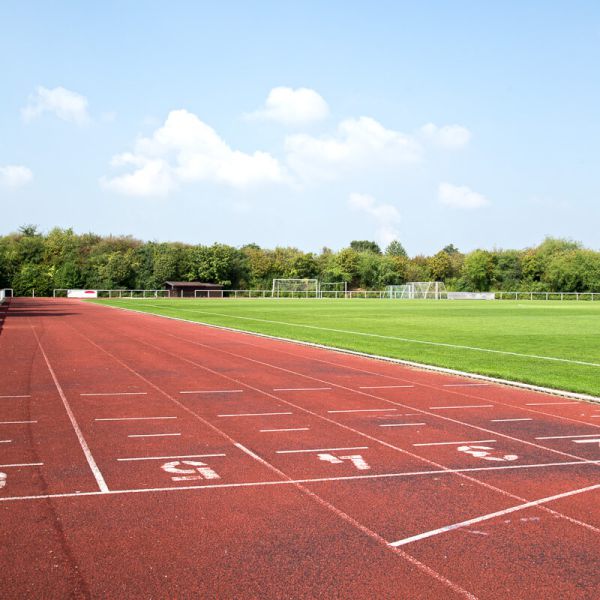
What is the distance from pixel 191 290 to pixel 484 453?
104 metres

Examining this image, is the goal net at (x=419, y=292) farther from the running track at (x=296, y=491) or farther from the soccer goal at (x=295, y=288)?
the running track at (x=296, y=491)

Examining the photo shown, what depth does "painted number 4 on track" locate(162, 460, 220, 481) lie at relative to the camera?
845cm

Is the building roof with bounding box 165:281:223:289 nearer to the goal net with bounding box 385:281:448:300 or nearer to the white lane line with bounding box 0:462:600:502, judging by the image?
the goal net with bounding box 385:281:448:300

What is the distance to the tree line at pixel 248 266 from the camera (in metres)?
112

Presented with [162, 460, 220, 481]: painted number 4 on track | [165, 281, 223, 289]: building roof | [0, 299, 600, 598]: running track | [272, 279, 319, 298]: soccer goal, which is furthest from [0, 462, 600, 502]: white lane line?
[165, 281, 223, 289]: building roof

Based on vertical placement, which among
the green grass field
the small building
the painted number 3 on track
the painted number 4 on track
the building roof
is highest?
the building roof

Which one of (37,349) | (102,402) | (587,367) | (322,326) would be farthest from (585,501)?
(322,326)

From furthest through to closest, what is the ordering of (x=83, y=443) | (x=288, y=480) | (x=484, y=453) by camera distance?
(x=83, y=443), (x=484, y=453), (x=288, y=480)

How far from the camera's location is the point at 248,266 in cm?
12750

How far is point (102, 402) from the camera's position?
44.7ft

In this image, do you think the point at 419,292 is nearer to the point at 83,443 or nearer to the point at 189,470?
the point at 83,443

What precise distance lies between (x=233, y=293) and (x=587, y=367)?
96.9 metres

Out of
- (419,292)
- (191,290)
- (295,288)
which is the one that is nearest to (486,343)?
(419,292)

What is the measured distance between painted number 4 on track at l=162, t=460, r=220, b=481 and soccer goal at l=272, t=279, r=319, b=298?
3985 inches
